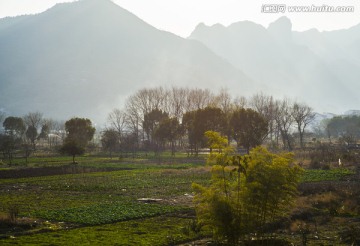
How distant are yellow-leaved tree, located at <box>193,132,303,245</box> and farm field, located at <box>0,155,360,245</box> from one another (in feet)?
8.93

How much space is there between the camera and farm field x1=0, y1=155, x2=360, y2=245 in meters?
22.4

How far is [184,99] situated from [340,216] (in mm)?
105802

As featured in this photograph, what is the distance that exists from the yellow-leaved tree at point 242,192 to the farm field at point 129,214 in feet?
8.93

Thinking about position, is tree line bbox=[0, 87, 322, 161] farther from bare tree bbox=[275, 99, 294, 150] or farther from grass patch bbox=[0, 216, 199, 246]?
grass patch bbox=[0, 216, 199, 246]

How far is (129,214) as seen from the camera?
2923cm

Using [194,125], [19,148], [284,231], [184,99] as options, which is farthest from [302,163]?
[19,148]

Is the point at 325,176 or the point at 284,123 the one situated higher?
the point at 284,123

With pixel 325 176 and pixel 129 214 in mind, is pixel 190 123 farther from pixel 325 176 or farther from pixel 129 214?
pixel 129 214

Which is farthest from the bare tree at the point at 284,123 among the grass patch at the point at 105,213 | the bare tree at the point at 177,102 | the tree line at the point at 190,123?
the grass patch at the point at 105,213

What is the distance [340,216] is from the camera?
2755cm

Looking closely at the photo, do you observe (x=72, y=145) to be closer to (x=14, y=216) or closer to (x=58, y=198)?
(x=58, y=198)

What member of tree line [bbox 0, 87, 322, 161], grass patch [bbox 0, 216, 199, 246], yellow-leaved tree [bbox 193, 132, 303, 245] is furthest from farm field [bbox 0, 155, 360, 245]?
tree line [bbox 0, 87, 322, 161]

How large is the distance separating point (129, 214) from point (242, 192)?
1266 centimetres

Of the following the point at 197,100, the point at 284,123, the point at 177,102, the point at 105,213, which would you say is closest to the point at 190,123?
the point at 197,100
